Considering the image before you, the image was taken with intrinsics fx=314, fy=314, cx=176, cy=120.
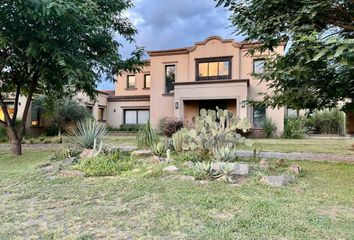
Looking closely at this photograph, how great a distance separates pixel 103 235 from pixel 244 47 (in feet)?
69.1

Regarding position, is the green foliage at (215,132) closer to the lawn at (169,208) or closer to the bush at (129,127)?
the lawn at (169,208)

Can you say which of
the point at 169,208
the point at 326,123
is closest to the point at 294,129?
the point at 326,123

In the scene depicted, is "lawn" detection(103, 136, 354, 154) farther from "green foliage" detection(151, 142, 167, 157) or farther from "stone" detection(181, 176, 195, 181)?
"stone" detection(181, 176, 195, 181)

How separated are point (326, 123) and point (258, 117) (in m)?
6.41

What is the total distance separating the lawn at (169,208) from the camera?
13.0 feet

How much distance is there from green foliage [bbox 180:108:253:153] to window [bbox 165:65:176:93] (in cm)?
1683

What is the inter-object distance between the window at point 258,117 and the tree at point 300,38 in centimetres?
1229

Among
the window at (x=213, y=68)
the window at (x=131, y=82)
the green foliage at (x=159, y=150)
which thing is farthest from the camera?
the window at (x=131, y=82)

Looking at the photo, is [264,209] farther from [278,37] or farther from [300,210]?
[278,37]

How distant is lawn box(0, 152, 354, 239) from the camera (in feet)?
13.0

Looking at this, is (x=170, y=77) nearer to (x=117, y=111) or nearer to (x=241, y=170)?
(x=117, y=111)

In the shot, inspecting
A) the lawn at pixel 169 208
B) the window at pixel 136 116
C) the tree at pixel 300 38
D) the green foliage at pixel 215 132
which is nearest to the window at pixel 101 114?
the window at pixel 136 116

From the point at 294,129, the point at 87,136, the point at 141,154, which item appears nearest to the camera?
the point at 141,154

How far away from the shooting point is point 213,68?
24031 mm
